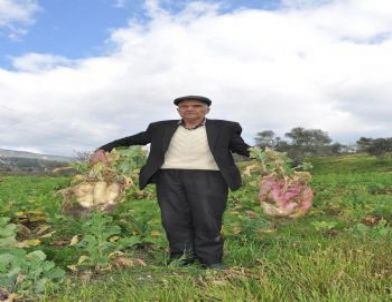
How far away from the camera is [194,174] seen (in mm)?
6477

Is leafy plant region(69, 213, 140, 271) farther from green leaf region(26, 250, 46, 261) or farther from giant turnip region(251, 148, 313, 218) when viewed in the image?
giant turnip region(251, 148, 313, 218)

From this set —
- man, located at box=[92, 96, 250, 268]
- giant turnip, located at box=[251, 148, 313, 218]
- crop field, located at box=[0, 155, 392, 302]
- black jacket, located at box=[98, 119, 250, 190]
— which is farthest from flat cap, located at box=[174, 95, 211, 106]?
giant turnip, located at box=[251, 148, 313, 218]

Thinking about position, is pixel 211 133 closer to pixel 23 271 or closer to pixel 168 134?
pixel 168 134

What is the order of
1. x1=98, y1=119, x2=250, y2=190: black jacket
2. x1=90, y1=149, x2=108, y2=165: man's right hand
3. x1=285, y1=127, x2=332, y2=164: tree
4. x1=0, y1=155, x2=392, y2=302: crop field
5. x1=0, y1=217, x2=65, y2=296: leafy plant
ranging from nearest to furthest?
x1=0, y1=155, x2=392, y2=302: crop field
x1=0, y1=217, x2=65, y2=296: leafy plant
x1=90, y1=149, x2=108, y2=165: man's right hand
x1=98, y1=119, x2=250, y2=190: black jacket
x1=285, y1=127, x2=332, y2=164: tree

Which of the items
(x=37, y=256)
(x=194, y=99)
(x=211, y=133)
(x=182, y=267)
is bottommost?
(x=182, y=267)

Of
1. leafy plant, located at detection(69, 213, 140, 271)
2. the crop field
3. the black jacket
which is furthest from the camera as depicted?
the black jacket

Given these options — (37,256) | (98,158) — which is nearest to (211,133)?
(98,158)

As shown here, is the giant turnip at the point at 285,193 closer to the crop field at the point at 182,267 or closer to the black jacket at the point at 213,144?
the crop field at the point at 182,267

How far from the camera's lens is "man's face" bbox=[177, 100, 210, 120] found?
6.51 meters

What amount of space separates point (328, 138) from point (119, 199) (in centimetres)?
11921

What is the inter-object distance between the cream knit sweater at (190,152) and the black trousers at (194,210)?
0.22 ft

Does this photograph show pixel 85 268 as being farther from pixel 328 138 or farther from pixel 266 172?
pixel 328 138

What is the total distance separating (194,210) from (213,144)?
73cm

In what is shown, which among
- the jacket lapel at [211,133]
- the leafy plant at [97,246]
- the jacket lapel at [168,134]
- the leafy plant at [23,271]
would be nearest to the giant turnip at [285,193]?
the jacket lapel at [211,133]
